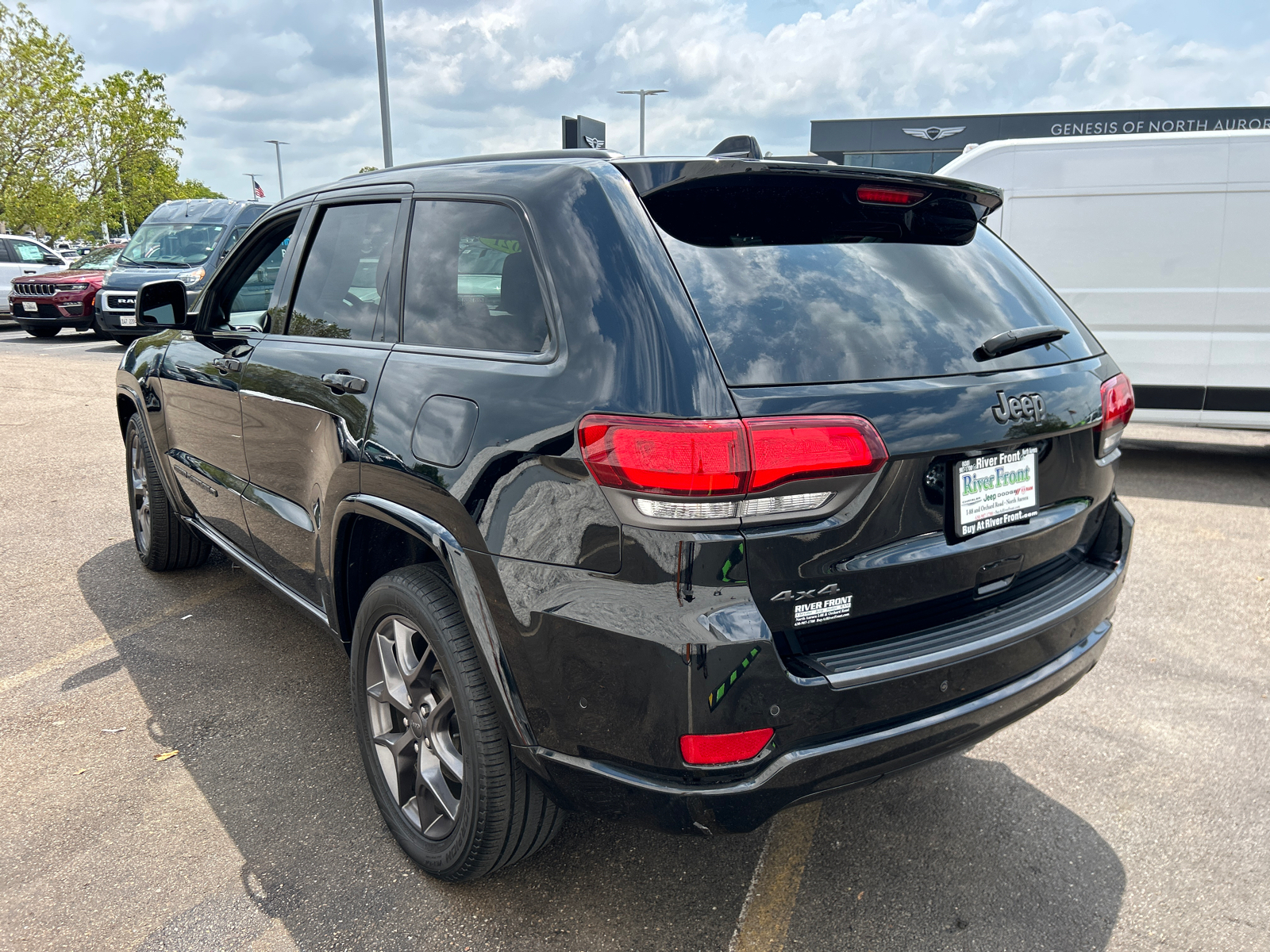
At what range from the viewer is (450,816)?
2.46m

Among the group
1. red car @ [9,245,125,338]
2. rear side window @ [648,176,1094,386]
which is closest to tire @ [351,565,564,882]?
rear side window @ [648,176,1094,386]

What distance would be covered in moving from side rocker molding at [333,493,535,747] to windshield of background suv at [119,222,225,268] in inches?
563

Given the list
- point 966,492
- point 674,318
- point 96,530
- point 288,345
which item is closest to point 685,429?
point 674,318

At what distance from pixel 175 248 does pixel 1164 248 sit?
13990 millimetres

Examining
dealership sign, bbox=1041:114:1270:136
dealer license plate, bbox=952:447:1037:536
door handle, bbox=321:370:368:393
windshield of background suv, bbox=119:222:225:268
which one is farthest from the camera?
dealership sign, bbox=1041:114:1270:136

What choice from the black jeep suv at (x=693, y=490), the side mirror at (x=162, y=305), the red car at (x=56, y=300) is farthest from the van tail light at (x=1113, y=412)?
the red car at (x=56, y=300)

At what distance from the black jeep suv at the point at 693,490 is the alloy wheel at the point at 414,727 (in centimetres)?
1

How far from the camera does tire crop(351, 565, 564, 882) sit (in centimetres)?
222

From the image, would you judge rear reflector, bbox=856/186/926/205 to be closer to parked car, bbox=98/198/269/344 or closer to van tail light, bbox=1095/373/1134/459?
van tail light, bbox=1095/373/1134/459

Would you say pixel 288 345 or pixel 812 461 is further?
pixel 288 345

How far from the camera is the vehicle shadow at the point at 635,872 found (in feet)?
7.60

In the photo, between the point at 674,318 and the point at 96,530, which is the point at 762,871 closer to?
the point at 674,318

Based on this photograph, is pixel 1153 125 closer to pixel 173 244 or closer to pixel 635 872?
pixel 173 244

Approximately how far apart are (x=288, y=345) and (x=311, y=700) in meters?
1.34
